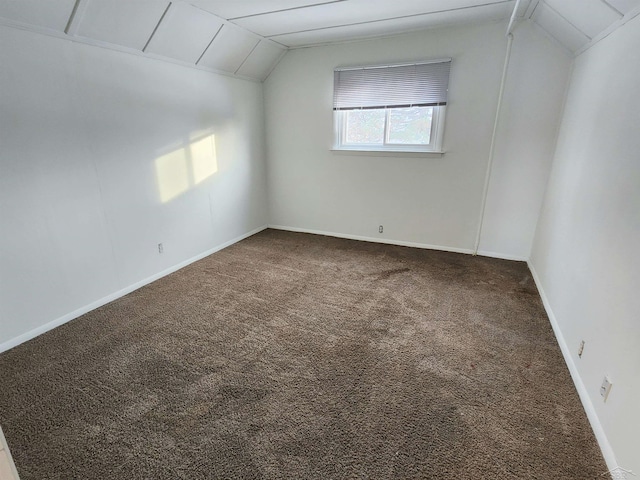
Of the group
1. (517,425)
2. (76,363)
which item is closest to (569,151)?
(517,425)

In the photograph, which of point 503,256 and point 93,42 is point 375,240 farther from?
point 93,42

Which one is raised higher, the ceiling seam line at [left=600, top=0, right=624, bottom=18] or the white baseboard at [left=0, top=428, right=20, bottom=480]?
the ceiling seam line at [left=600, top=0, right=624, bottom=18]

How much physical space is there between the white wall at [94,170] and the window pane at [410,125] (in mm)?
2053

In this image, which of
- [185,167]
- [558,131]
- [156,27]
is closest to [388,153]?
[558,131]

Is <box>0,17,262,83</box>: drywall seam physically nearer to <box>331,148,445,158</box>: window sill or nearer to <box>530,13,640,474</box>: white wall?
<box>331,148,445,158</box>: window sill

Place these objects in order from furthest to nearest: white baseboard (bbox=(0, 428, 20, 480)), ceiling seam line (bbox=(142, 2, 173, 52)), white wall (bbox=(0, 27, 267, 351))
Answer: ceiling seam line (bbox=(142, 2, 173, 52)), white wall (bbox=(0, 27, 267, 351)), white baseboard (bbox=(0, 428, 20, 480))

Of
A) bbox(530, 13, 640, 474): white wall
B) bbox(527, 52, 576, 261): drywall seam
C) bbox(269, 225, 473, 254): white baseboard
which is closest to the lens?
bbox(530, 13, 640, 474): white wall

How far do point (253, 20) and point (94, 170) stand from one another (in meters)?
2.02

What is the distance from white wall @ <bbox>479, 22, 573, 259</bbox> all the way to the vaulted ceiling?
188mm

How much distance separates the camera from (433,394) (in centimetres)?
186

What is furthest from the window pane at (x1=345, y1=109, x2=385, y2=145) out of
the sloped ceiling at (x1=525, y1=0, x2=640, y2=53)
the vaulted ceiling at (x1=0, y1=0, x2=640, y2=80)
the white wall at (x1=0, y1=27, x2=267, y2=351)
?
the sloped ceiling at (x1=525, y1=0, x2=640, y2=53)

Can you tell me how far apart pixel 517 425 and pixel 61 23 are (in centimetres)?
383

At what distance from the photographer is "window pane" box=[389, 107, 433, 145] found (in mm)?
3729

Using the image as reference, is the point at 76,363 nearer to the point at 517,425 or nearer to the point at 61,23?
the point at 61,23
